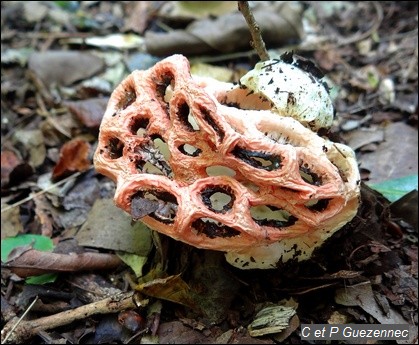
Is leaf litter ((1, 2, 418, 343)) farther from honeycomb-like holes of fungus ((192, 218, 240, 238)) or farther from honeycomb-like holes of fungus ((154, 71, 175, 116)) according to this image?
honeycomb-like holes of fungus ((154, 71, 175, 116))

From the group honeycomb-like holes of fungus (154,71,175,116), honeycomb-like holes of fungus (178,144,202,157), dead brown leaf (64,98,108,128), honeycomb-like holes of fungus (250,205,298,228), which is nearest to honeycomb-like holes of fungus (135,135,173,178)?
honeycomb-like holes of fungus (178,144,202,157)

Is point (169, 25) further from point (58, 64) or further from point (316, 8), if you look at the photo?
point (316, 8)

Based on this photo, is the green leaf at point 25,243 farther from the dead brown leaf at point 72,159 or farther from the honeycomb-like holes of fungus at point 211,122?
the honeycomb-like holes of fungus at point 211,122

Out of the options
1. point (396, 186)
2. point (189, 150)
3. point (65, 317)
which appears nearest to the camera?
point (189, 150)

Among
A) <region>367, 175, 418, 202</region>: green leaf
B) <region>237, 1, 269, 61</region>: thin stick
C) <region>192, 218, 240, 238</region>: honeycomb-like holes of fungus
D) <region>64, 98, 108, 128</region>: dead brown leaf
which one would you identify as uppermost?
<region>237, 1, 269, 61</region>: thin stick

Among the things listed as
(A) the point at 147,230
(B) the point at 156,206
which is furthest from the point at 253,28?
(A) the point at 147,230

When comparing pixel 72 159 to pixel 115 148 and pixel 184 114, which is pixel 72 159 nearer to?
pixel 115 148

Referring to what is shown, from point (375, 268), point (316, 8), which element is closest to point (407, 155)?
point (375, 268)
